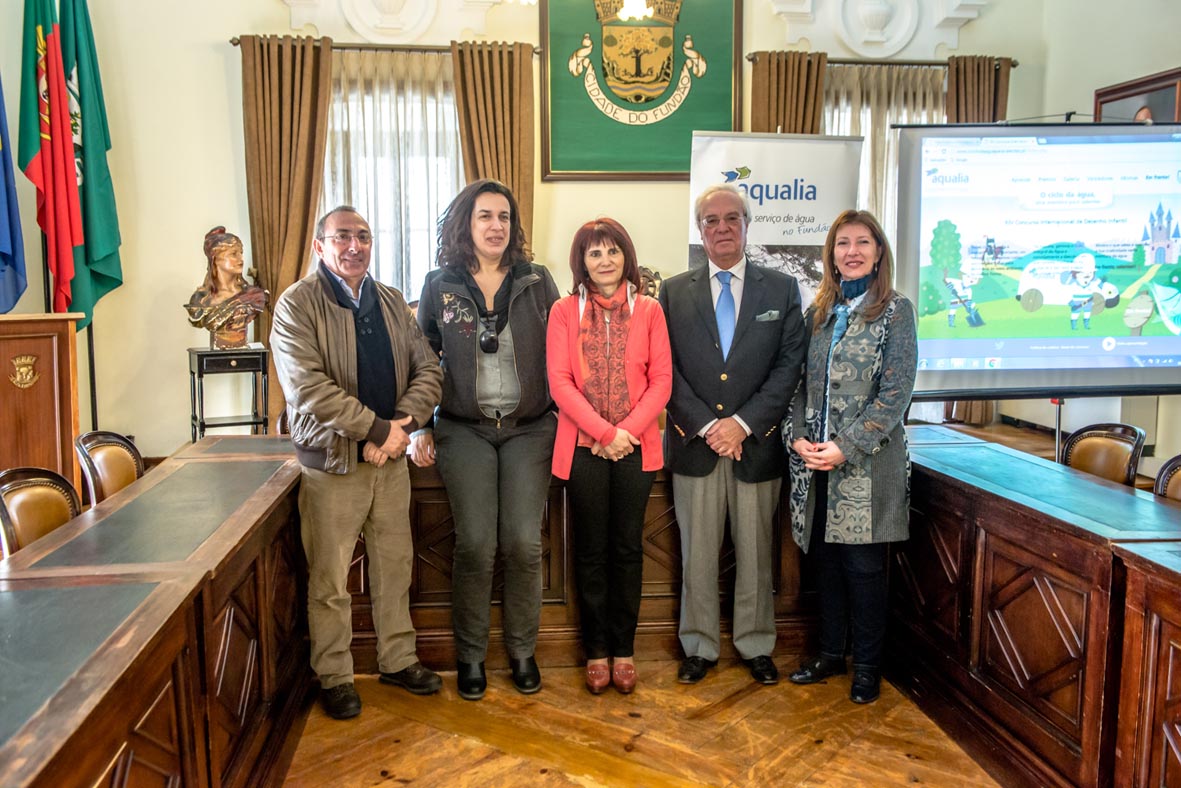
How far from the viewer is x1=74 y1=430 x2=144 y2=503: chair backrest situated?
2520mm

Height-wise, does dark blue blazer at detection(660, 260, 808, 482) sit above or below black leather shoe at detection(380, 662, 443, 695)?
above

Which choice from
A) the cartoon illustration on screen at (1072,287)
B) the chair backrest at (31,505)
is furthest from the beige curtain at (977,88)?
the chair backrest at (31,505)

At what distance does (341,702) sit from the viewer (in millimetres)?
2604

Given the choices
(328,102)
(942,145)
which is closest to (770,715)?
(942,145)

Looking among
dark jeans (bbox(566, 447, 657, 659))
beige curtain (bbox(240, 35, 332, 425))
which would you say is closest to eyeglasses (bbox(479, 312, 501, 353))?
dark jeans (bbox(566, 447, 657, 659))

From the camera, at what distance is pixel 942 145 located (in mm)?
3322

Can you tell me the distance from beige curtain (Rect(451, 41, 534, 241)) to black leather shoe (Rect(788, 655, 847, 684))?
4004 mm

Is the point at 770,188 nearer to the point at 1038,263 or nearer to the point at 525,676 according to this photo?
the point at 1038,263

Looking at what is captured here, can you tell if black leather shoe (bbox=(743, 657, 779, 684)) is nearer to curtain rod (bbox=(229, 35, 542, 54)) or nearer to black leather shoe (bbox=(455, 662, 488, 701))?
black leather shoe (bbox=(455, 662, 488, 701))

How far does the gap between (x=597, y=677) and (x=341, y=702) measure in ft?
2.56

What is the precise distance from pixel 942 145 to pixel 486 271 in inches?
73.3

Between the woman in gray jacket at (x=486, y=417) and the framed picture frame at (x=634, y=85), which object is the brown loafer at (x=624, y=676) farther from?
the framed picture frame at (x=634, y=85)

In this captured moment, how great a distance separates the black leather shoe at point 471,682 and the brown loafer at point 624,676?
42 centimetres

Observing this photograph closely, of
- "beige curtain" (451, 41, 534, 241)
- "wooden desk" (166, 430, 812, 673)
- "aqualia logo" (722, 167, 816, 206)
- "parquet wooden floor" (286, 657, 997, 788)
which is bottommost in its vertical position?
"parquet wooden floor" (286, 657, 997, 788)
